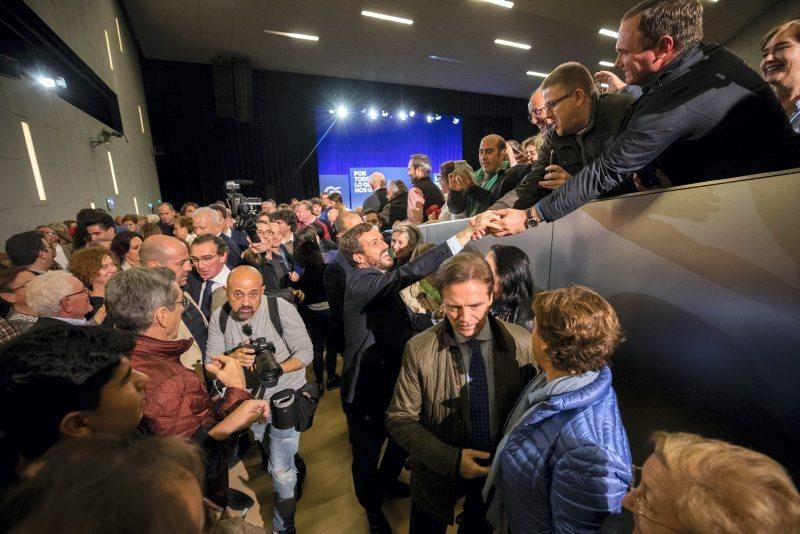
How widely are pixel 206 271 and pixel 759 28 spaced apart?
1142 cm

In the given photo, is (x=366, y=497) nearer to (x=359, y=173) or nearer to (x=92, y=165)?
(x=92, y=165)

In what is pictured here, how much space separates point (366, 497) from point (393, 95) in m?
12.2

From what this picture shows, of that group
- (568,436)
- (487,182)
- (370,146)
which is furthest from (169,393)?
(370,146)

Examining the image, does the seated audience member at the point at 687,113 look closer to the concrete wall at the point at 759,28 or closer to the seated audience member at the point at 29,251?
the seated audience member at the point at 29,251

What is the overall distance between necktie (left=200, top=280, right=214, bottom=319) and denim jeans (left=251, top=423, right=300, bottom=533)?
3.23 feet

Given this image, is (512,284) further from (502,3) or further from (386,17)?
(386,17)

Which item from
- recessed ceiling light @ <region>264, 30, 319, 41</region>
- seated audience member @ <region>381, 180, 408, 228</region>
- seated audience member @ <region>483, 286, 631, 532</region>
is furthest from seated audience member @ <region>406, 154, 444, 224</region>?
recessed ceiling light @ <region>264, 30, 319, 41</region>

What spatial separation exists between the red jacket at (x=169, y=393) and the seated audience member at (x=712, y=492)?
1.32 meters

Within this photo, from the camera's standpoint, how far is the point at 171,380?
45.4 inches

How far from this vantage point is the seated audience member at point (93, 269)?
7.08ft

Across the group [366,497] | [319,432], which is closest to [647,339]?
[366,497]

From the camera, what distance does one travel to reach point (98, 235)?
118 inches

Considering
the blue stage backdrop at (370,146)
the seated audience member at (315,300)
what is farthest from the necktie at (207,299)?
the blue stage backdrop at (370,146)

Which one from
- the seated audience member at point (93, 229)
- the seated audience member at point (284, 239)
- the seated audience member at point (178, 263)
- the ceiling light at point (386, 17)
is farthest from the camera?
the ceiling light at point (386, 17)
